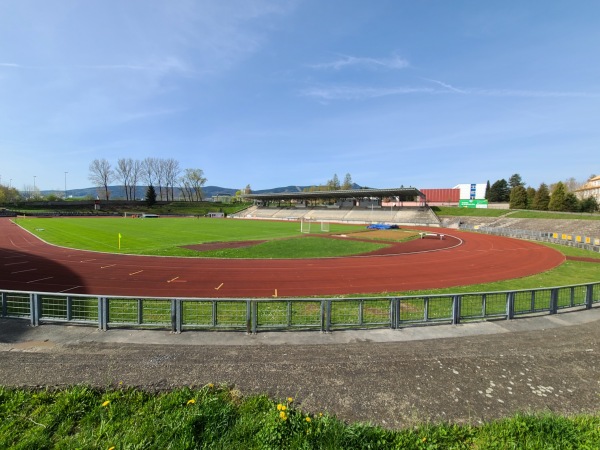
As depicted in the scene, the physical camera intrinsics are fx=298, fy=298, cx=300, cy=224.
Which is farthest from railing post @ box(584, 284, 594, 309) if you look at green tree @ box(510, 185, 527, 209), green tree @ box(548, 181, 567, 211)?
green tree @ box(510, 185, 527, 209)

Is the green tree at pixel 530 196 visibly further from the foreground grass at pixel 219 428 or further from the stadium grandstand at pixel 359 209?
the foreground grass at pixel 219 428

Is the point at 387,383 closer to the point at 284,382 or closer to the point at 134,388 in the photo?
the point at 284,382

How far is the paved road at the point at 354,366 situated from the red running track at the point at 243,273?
8122 millimetres

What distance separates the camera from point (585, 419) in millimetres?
4855

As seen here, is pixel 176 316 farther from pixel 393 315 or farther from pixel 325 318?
pixel 393 315

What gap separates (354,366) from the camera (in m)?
6.25

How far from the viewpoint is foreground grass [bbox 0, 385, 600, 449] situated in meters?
4.23

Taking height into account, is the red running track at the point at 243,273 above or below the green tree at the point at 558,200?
below

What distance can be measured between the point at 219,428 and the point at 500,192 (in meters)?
138

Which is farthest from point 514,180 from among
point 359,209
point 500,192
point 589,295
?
point 589,295

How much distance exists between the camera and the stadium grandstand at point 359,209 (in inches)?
2982

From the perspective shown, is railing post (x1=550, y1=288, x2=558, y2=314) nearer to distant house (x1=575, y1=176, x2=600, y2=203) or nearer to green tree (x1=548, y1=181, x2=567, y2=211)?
green tree (x1=548, y1=181, x2=567, y2=211)

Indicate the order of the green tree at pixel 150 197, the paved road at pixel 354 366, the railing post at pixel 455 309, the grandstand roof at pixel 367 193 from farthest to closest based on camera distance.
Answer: the green tree at pixel 150 197 < the grandstand roof at pixel 367 193 < the railing post at pixel 455 309 < the paved road at pixel 354 366

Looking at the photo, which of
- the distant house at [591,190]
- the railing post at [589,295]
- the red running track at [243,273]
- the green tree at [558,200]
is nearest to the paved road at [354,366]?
the railing post at [589,295]
